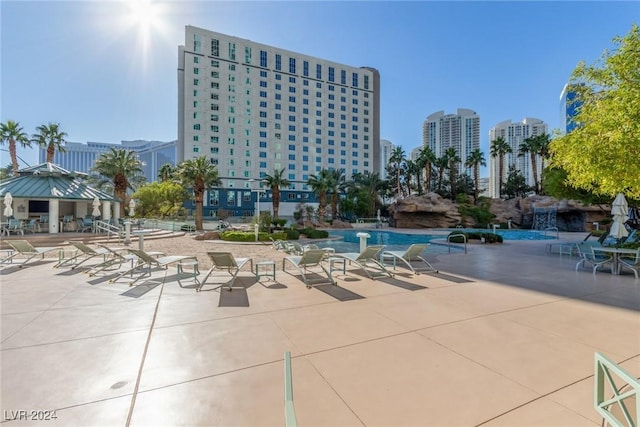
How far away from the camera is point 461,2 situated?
1372 centimetres

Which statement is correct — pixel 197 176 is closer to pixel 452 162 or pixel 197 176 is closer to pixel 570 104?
pixel 570 104

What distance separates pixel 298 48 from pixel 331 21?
5918 centimetres

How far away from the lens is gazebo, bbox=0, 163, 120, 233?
59.0ft

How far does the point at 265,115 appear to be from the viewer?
210ft

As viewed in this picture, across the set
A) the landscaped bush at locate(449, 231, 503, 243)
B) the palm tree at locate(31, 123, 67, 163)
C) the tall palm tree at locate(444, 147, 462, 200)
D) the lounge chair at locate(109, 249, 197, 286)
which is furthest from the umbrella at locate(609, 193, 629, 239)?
the palm tree at locate(31, 123, 67, 163)

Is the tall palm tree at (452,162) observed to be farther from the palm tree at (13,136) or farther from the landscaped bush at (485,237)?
the palm tree at (13,136)

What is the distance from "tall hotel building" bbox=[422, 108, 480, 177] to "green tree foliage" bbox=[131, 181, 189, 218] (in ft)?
232

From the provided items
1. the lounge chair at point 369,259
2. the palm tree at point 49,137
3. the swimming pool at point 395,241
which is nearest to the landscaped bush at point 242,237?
the swimming pool at point 395,241

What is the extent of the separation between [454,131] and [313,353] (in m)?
98.0

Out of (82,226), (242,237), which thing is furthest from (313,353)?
(82,226)

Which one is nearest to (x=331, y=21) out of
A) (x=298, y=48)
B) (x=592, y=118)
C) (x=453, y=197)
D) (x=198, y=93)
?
(x=592, y=118)

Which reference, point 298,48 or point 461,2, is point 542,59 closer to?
point 461,2

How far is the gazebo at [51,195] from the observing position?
18.0 m

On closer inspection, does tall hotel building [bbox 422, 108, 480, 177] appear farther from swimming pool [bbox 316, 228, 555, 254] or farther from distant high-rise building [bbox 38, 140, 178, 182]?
distant high-rise building [bbox 38, 140, 178, 182]
